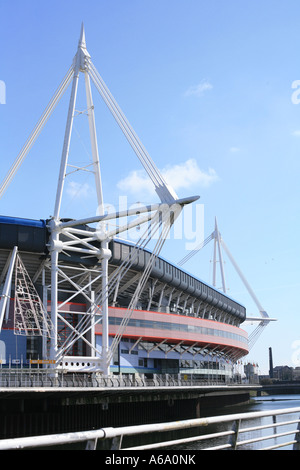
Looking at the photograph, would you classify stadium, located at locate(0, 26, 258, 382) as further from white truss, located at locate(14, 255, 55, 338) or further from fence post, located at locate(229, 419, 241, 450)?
fence post, located at locate(229, 419, 241, 450)

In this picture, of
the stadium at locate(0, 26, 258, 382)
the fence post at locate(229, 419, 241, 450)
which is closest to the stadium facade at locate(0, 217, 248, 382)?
the stadium at locate(0, 26, 258, 382)

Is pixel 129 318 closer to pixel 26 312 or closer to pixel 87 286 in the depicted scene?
pixel 87 286

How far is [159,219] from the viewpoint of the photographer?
47969mm

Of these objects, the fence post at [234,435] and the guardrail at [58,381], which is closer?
the fence post at [234,435]

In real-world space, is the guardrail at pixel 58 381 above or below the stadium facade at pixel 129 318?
below

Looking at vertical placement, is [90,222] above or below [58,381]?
above

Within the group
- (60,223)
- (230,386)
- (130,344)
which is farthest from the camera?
(230,386)

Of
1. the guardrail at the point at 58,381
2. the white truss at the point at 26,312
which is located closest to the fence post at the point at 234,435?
the guardrail at the point at 58,381

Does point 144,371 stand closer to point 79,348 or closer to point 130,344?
point 130,344

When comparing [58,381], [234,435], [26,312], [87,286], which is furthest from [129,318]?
[234,435]

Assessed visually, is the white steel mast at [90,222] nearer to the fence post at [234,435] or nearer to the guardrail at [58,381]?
the guardrail at [58,381]

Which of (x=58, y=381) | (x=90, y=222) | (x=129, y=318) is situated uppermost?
(x=90, y=222)

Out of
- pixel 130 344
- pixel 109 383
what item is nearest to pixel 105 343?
pixel 109 383
